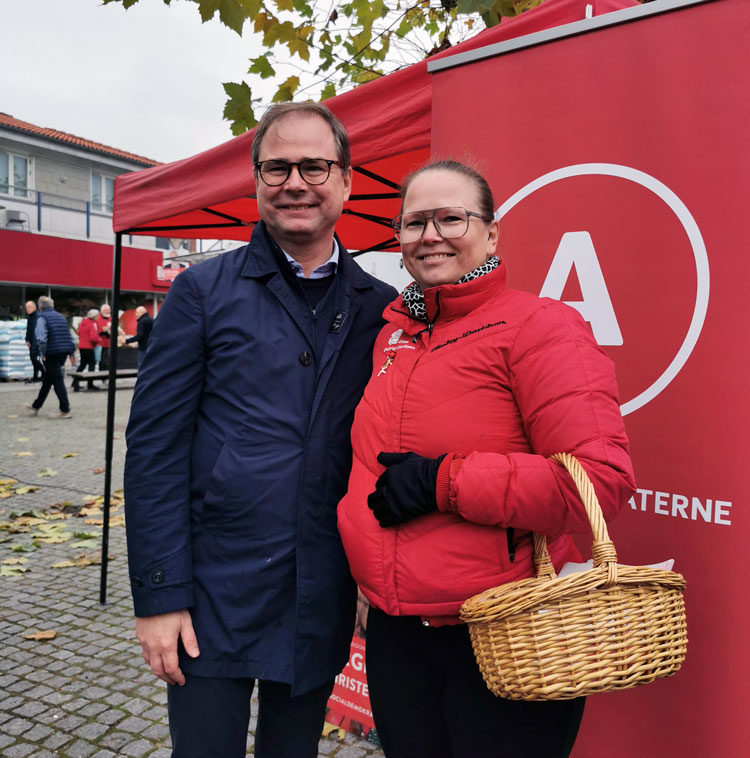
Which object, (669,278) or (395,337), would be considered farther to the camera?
(669,278)

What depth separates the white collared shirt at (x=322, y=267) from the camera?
5.70 feet

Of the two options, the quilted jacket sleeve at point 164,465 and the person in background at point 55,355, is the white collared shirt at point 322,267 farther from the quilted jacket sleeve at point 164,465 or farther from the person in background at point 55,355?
the person in background at point 55,355

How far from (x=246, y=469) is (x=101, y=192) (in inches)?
1080

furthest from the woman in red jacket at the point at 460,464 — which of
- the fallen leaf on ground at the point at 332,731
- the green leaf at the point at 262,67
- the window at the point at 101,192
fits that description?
the window at the point at 101,192

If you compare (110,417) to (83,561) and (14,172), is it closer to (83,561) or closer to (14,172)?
(83,561)

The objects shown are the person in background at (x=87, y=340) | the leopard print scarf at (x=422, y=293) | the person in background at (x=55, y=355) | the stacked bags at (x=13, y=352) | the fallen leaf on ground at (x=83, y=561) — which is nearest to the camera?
the leopard print scarf at (x=422, y=293)

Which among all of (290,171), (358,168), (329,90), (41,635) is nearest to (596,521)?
(290,171)

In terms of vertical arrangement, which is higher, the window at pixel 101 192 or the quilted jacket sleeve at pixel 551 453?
the window at pixel 101 192

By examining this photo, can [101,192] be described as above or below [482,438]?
above

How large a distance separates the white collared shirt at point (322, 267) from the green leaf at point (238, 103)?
212 centimetres

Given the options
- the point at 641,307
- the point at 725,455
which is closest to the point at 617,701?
the point at 725,455

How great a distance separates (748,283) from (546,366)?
0.74 meters

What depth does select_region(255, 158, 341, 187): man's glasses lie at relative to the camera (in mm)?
1651

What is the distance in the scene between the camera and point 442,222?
4.98 feet
